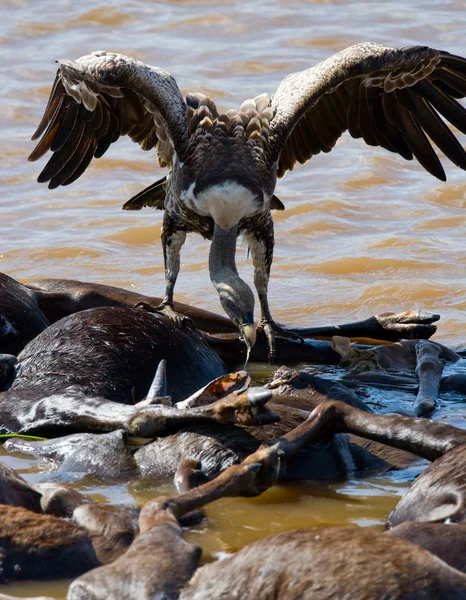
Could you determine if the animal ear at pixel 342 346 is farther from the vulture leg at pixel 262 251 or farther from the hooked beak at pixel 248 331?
the vulture leg at pixel 262 251

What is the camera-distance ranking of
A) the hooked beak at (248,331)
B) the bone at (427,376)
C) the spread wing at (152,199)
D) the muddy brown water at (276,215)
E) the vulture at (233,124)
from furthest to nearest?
the spread wing at (152,199)
the vulture at (233,124)
the hooked beak at (248,331)
the bone at (427,376)
the muddy brown water at (276,215)

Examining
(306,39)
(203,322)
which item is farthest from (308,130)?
(306,39)

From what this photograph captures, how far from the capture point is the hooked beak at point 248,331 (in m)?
6.22

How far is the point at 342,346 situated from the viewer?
6.34 m

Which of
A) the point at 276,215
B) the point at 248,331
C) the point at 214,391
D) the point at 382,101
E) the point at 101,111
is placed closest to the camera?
the point at 214,391

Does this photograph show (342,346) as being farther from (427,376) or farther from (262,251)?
(262,251)

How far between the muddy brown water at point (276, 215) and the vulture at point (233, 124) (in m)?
1.15

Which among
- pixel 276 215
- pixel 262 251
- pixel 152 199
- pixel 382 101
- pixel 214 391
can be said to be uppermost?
pixel 382 101

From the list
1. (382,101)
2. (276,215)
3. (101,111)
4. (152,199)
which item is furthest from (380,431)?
(276,215)

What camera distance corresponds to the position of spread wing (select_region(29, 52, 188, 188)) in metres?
6.88

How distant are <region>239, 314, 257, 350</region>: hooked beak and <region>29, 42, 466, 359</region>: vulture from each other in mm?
345

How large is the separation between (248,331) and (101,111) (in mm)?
1985

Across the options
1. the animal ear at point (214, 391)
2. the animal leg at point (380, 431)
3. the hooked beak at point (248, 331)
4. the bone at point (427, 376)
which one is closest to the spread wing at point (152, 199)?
the hooked beak at point (248, 331)

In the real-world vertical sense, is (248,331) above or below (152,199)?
below
